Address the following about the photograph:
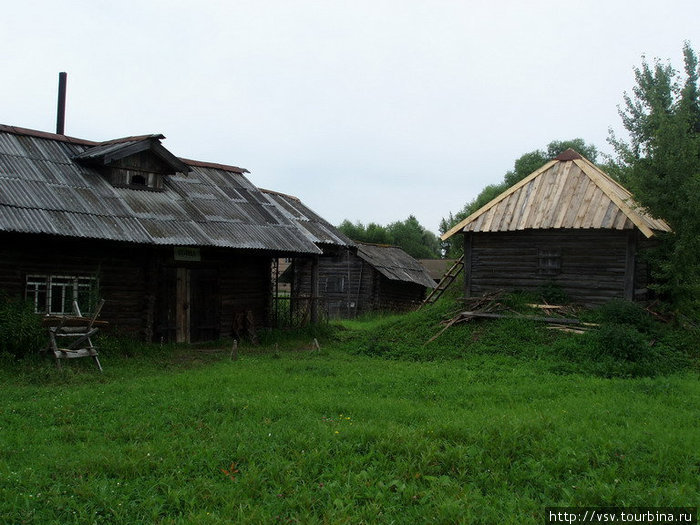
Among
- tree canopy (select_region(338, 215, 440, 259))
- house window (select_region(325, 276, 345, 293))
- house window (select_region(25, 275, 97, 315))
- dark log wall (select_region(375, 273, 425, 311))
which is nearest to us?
house window (select_region(25, 275, 97, 315))

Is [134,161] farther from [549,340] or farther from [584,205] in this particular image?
[584,205]

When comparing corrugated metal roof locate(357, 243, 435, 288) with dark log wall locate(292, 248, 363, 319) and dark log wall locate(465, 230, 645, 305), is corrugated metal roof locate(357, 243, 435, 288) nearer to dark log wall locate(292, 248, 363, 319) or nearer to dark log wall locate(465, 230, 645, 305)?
dark log wall locate(292, 248, 363, 319)

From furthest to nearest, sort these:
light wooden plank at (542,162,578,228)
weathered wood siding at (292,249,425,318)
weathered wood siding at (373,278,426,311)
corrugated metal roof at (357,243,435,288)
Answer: weathered wood siding at (373,278,426,311), weathered wood siding at (292,249,425,318), corrugated metal roof at (357,243,435,288), light wooden plank at (542,162,578,228)

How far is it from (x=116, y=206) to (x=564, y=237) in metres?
12.6

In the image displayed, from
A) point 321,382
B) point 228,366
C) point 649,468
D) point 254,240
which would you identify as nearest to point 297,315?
point 254,240

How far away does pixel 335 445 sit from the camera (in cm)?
671

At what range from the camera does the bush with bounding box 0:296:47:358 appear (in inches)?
449

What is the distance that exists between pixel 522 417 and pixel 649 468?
193 centimetres

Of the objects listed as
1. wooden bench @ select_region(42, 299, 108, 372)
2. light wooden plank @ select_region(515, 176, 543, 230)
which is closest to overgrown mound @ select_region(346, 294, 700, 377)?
light wooden plank @ select_region(515, 176, 543, 230)

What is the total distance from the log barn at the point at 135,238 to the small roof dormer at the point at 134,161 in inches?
1.2

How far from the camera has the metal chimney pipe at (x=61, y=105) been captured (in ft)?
60.9

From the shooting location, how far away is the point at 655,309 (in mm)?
15852

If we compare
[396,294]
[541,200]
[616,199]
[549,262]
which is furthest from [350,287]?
[616,199]

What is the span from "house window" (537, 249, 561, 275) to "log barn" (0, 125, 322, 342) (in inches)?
270
